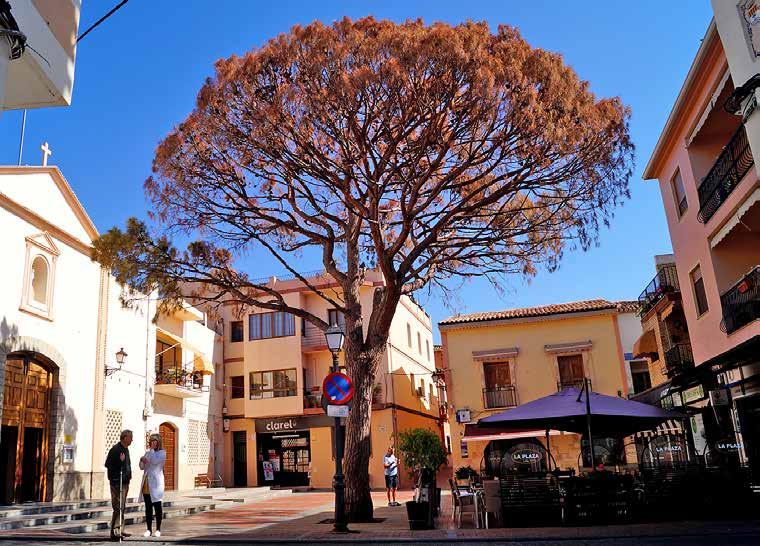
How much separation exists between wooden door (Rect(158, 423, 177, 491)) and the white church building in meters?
1.89

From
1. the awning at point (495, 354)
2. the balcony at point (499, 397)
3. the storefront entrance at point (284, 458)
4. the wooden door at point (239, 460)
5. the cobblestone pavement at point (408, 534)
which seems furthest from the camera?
the wooden door at point (239, 460)

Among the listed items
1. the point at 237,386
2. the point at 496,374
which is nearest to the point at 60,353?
the point at 237,386

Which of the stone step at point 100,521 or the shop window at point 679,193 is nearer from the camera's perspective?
the stone step at point 100,521

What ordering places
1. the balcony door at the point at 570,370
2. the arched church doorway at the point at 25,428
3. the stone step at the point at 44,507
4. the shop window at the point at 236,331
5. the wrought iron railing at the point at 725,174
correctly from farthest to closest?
the shop window at the point at 236,331 → the balcony door at the point at 570,370 → the arched church doorway at the point at 25,428 → the stone step at the point at 44,507 → the wrought iron railing at the point at 725,174

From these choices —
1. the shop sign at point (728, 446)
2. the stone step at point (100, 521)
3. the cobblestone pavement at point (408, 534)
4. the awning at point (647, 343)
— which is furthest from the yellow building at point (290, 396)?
the cobblestone pavement at point (408, 534)

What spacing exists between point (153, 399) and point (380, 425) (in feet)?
36.4

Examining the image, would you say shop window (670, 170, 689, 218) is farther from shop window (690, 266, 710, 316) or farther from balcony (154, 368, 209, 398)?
balcony (154, 368, 209, 398)

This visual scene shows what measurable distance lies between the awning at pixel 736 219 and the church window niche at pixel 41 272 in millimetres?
17584

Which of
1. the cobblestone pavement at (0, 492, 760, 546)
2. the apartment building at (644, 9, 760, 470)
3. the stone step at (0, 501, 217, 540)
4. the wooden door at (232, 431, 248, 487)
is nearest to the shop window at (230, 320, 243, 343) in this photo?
the wooden door at (232, 431, 248, 487)

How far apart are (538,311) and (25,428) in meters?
20.5

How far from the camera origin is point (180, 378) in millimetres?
27719

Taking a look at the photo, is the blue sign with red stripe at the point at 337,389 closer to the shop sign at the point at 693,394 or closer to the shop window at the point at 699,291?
the shop sign at the point at 693,394

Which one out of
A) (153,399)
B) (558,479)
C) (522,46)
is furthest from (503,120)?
(153,399)

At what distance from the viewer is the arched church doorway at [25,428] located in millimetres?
17594
